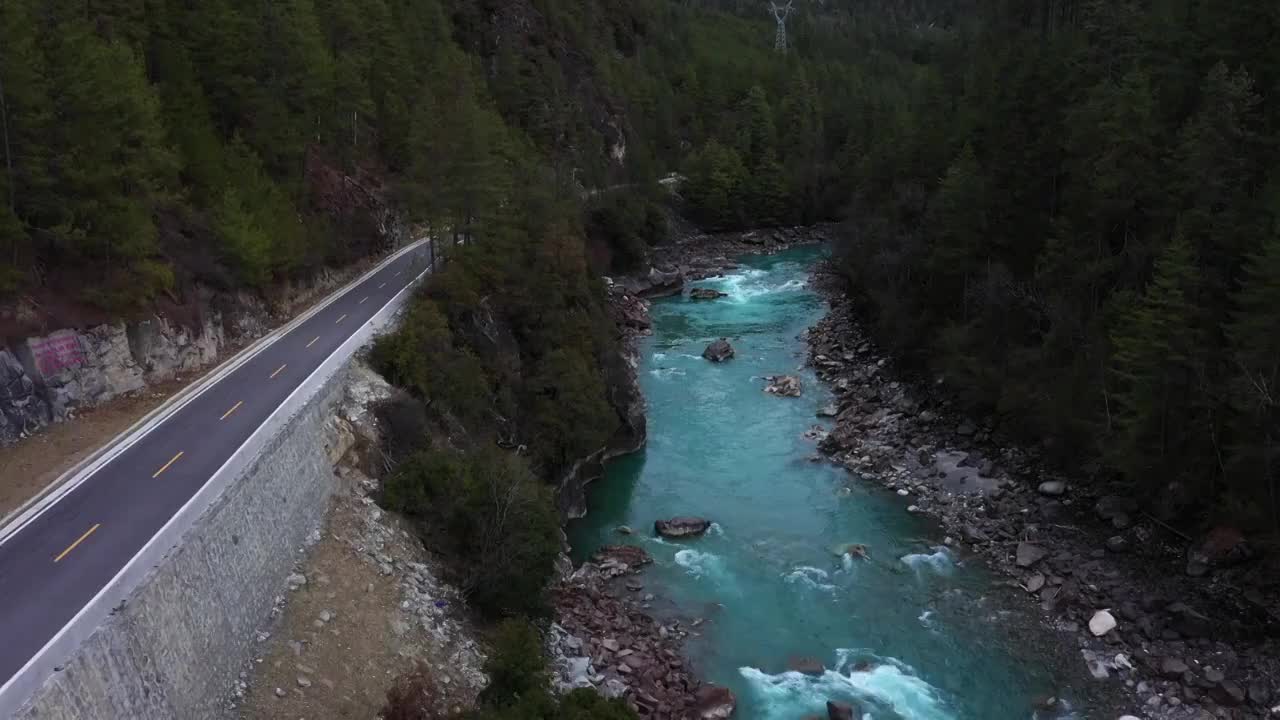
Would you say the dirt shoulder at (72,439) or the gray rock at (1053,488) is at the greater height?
the dirt shoulder at (72,439)

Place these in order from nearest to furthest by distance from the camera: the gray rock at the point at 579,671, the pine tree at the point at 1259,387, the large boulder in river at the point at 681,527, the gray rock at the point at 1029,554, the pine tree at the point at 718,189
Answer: the gray rock at the point at 579,671, the pine tree at the point at 1259,387, the gray rock at the point at 1029,554, the large boulder in river at the point at 681,527, the pine tree at the point at 718,189

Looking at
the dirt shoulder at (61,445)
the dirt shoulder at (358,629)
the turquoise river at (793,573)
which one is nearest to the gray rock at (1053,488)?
the turquoise river at (793,573)

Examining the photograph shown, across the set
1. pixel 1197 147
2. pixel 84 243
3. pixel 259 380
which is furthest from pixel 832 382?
pixel 84 243

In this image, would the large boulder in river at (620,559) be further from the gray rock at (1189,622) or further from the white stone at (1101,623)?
the gray rock at (1189,622)

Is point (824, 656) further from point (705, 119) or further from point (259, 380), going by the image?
point (705, 119)

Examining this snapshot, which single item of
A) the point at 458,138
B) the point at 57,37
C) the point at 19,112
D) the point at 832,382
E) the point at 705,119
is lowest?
the point at 832,382

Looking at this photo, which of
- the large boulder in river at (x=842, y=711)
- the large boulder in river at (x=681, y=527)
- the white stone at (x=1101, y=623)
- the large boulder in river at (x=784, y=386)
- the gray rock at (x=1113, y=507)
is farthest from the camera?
the large boulder in river at (x=784, y=386)

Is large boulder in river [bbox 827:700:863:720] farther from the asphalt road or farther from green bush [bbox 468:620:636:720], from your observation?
the asphalt road
